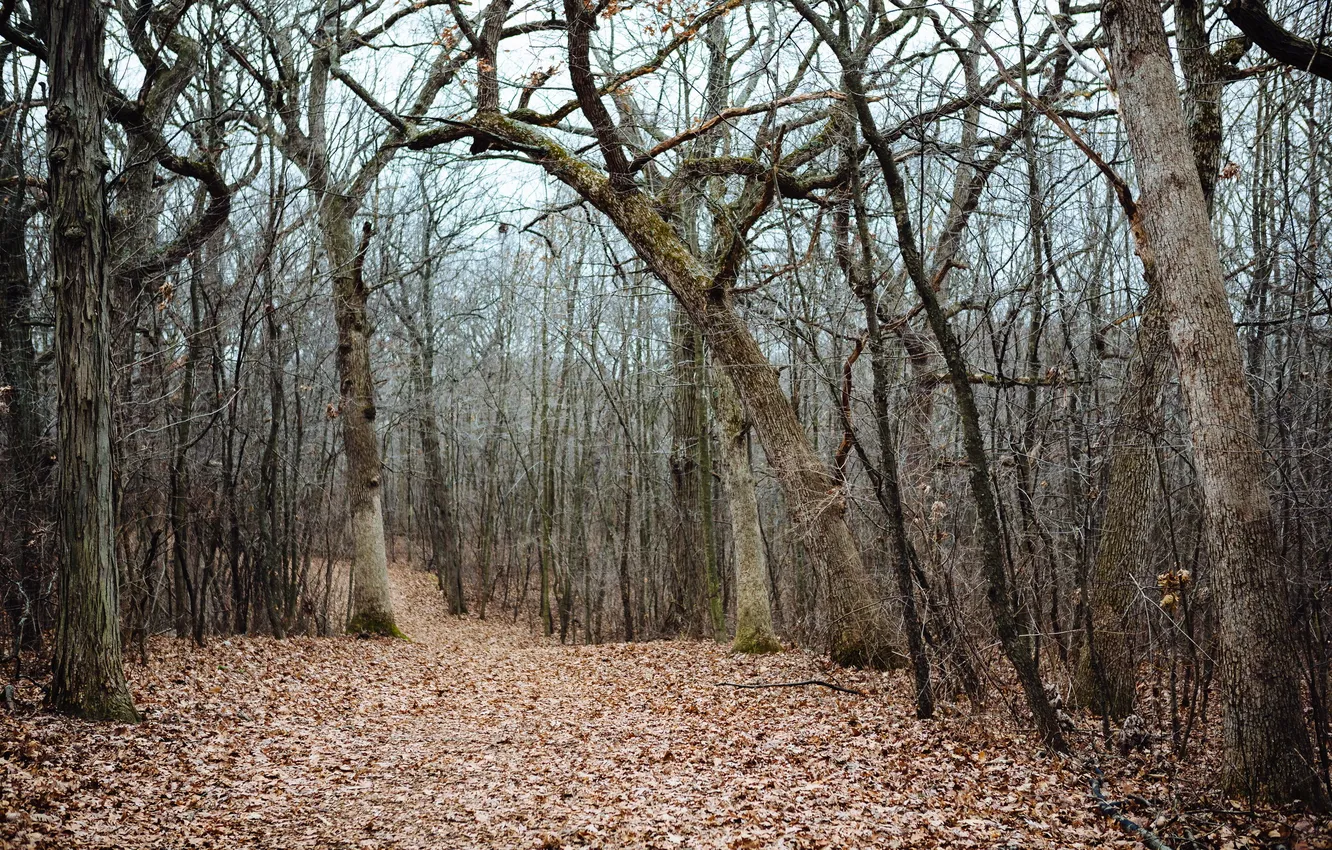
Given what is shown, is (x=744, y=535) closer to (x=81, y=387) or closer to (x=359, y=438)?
(x=359, y=438)

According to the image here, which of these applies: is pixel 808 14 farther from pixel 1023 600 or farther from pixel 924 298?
pixel 1023 600

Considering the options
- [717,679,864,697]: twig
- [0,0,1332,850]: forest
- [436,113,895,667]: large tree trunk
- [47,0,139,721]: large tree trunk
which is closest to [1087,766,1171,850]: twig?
[0,0,1332,850]: forest

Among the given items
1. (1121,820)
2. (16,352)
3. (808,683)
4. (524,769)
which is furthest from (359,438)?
(1121,820)

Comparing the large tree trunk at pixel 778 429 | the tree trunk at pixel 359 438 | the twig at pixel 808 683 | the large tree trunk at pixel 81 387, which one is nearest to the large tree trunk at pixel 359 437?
the tree trunk at pixel 359 438

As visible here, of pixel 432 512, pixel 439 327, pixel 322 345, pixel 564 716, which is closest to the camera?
pixel 564 716

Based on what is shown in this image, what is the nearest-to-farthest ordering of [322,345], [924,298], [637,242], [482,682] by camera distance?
1. [924,298]
2. [637,242]
3. [482,682]
4. [322,345]

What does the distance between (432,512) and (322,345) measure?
550cm

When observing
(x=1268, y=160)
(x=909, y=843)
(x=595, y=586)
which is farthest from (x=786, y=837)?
(x=595, y=586)

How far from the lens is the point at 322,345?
18.3 m

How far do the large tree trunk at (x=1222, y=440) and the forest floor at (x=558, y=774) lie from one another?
384 millimetres

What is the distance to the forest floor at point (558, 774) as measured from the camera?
459 centimetres

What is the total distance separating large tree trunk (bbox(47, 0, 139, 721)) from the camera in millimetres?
6027

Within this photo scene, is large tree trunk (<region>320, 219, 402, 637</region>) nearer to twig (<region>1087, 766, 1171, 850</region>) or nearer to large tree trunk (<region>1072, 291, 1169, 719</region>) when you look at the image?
large tree trunk (<region>1072, 291, 1169, 719</region>)

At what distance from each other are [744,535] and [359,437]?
19.9 feet
